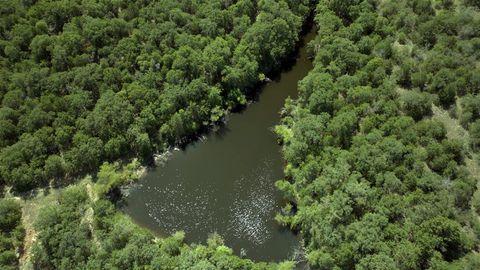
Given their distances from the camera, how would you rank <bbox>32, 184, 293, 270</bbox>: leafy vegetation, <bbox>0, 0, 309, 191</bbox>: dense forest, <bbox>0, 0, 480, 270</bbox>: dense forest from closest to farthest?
<bbox>32, 184, 293, 270</bbox>: leafy vegetation
<bbox>0, 0, 480, 270</bbox>: dense forest
<bbox>0, 0, 309, 191</bbox>: dense forest

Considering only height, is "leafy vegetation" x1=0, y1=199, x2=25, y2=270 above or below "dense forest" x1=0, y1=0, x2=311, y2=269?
below

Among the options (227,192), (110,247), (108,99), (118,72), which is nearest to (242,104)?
(227,192)

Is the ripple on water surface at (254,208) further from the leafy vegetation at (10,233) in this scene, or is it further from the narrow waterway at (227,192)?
the leafy vegetation at (10,233)

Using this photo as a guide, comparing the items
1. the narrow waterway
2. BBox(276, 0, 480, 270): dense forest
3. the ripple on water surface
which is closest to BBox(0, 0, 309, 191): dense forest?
the narrow waterway

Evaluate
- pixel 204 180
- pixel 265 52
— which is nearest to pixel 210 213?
pixel 204 180

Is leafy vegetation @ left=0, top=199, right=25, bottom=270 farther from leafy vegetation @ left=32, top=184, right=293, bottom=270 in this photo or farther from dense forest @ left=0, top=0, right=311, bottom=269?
leafy vegetation @ left=32, top=184, right=293, bottom=270
